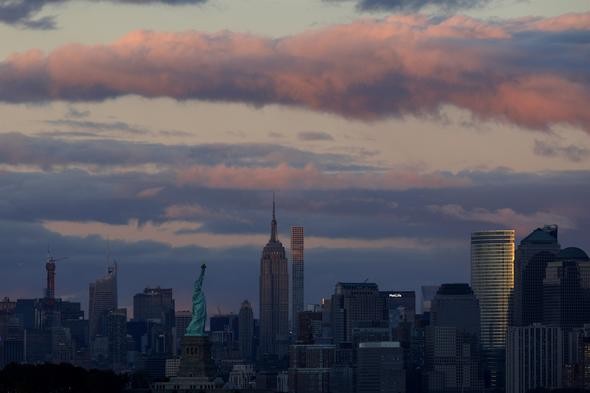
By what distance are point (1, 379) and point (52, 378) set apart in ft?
11.6

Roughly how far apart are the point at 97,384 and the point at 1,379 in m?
8.59

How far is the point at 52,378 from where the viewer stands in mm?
186000

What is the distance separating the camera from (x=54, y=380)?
185 m

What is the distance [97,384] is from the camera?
190875mm

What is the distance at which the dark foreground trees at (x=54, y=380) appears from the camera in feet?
593

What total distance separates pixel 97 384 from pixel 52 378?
561 cm

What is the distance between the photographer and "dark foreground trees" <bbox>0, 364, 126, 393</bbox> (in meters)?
181

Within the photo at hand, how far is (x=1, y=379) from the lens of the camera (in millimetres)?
184750
